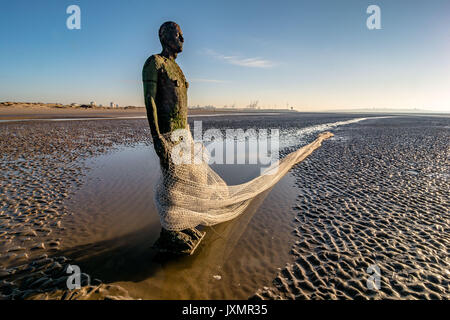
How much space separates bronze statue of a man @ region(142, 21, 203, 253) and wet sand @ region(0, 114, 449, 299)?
1.36ft

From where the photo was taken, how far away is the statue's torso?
3583 mm

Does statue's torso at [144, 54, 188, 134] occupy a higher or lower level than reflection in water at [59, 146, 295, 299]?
higher

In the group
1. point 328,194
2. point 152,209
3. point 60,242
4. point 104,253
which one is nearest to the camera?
point 104,253

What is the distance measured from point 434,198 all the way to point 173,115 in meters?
8.63

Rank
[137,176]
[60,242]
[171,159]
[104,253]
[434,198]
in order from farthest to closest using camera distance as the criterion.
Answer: [137,176] < [434,198] < [60,242] < [104,253] < [171,159]

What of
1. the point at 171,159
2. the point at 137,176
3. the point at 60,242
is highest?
the point at 171,159

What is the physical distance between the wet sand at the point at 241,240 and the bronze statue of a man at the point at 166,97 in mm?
415

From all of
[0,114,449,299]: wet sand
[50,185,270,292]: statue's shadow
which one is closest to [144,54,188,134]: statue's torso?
[50,185,270,292]: statue's shadow

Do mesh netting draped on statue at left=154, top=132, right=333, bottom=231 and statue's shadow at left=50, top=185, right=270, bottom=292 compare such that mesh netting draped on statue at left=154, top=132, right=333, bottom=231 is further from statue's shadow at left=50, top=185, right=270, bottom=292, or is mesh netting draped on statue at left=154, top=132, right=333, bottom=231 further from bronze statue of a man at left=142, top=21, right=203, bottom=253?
statue's shadow at left=50, top=185, right=270, bottom=292

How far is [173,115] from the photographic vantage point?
3.88 metres

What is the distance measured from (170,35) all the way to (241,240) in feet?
14.4
